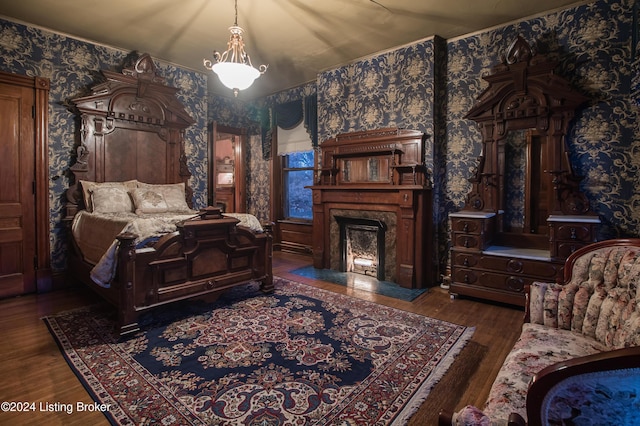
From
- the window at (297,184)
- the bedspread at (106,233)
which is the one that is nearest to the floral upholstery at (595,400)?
the bedspread at (106,233)

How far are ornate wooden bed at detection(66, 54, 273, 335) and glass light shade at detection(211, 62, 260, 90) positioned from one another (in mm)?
1194

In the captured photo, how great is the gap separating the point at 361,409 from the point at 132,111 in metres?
Result: 4.50

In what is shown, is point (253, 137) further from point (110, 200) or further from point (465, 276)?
point (465, 276)

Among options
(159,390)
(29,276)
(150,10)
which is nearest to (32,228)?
(29,276)

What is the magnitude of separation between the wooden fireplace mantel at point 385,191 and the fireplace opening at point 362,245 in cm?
13

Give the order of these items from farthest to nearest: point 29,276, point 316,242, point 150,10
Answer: point 316,242, point 29,276, point 150,10

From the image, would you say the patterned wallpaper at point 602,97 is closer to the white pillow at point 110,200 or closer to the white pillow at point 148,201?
the white pillow at point 148,201

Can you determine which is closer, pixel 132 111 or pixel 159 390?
pixel 159 390

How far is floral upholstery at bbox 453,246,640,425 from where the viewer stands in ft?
4.50

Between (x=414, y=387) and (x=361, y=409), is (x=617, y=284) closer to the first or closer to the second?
(x=414, y=387)

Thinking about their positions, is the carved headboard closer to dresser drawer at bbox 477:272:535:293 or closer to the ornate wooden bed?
the ornate wooden bed

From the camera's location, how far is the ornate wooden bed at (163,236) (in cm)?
280

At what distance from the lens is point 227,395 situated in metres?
1.91

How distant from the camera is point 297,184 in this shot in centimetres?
638
